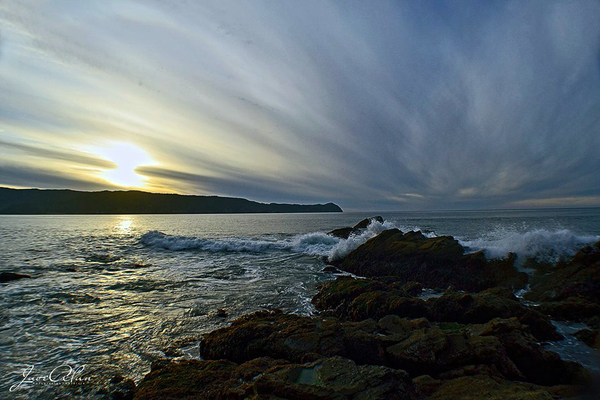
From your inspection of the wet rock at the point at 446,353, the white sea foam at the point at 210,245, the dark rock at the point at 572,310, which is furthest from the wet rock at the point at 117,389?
the white sea foam at the point at 210,245

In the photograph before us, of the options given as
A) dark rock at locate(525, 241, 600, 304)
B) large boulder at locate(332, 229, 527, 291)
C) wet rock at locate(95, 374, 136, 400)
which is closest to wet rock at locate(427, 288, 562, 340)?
dark rock at locate(525, 241, 600, 304)

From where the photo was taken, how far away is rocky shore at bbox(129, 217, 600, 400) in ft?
15.2

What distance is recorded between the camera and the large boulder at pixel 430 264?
14328 millimetres

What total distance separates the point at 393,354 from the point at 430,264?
1131 cm

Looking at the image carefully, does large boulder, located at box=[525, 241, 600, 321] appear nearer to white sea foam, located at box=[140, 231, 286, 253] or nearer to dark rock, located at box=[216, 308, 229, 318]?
dark rock, located at box=[216, 308, 229, 318]

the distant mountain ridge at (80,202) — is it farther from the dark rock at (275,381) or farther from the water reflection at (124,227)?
the dark rock at (275,381)

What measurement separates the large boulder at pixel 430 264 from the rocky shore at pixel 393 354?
107 inches

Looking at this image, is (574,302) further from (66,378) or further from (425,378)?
(66,378)

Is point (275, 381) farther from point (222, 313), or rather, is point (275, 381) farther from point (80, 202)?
point (80, 202)

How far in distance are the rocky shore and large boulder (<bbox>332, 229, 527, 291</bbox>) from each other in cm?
272

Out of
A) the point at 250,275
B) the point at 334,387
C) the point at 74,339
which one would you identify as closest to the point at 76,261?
the point at 250,275

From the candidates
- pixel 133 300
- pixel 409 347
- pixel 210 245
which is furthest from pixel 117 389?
pixel 210 245

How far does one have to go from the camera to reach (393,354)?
6102 millimetres

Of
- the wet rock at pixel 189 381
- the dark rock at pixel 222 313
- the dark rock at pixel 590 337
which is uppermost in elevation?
the dark rock at pixel 590 337
